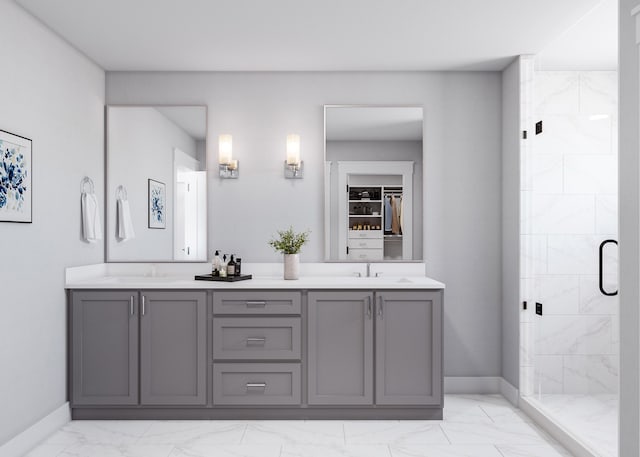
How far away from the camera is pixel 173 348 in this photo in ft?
10.5

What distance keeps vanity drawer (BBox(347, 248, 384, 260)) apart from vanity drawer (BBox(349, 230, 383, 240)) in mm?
101

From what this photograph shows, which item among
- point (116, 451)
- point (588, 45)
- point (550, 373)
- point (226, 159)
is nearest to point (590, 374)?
point (550, 373)

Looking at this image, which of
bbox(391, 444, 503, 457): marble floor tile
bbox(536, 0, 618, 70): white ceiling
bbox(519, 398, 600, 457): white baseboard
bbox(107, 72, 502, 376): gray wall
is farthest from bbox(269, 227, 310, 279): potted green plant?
bbox(536, 0, 618, 70): white ceiling

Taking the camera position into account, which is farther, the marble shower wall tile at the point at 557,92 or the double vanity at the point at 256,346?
the marble shower wall tile at the point at 557,92

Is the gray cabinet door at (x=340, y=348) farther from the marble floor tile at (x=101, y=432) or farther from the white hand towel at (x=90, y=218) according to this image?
the white hand towel at (x=90, y=218)

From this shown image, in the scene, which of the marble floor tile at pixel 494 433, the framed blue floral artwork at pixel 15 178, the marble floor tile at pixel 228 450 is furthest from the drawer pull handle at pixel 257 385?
the framed blue floral artwork at pixel 15 178

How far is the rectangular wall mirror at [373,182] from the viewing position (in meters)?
3.70

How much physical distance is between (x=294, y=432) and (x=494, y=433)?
1.23 meters

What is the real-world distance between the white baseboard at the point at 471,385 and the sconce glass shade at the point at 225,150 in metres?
2.37

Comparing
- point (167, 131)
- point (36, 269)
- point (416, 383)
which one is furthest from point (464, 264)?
point (36, 269)

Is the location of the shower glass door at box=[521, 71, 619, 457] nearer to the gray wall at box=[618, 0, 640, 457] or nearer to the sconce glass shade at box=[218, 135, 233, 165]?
the gray wall at box=[618, 0, 640, 457]

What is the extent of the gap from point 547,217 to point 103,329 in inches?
127

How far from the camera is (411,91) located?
12.5 ft

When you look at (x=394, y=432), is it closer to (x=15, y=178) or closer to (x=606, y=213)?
(x=606, y=213)
